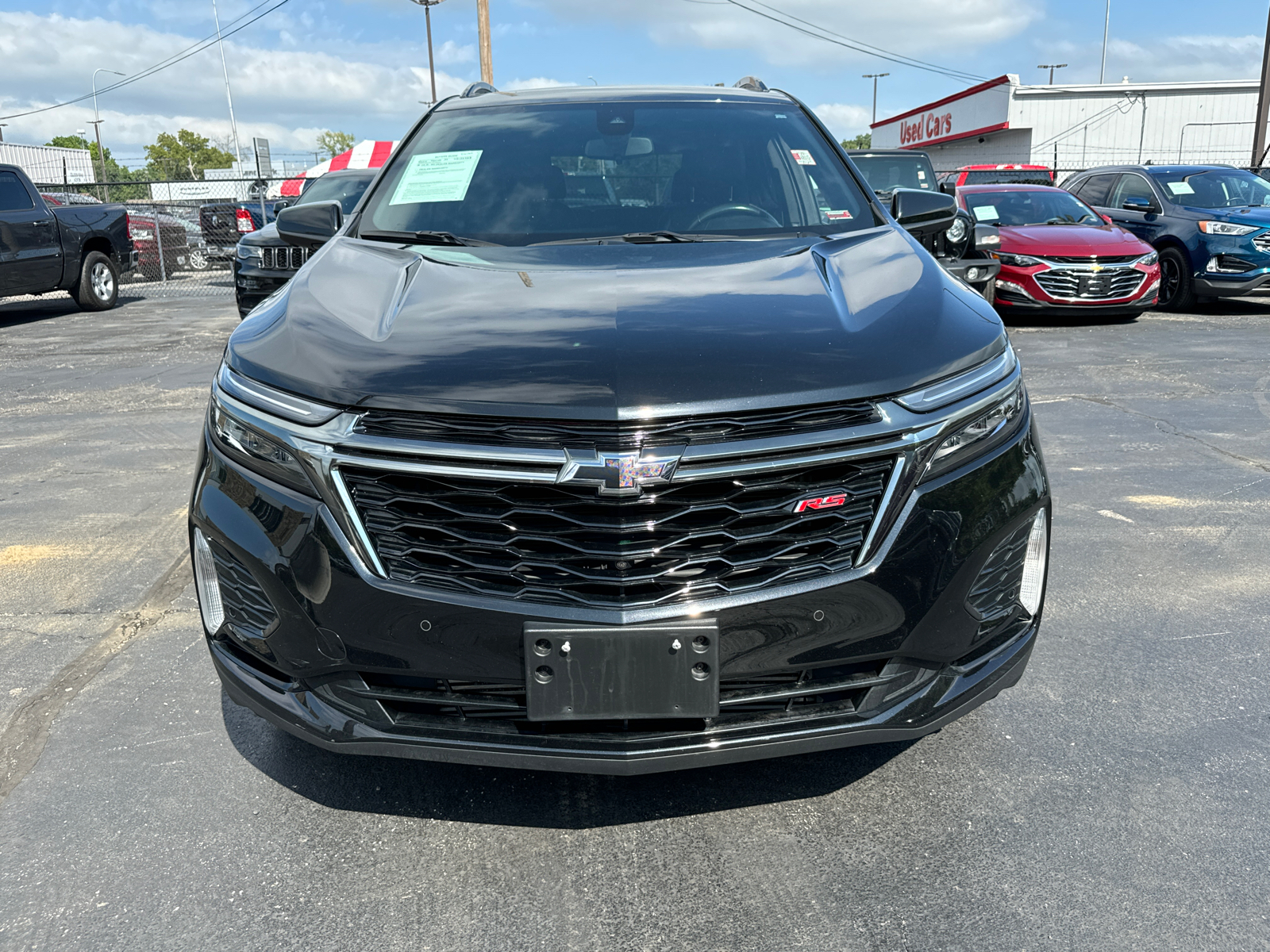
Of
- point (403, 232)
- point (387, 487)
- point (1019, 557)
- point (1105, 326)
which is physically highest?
point (403, 232)

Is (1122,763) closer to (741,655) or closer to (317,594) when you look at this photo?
(741,655)

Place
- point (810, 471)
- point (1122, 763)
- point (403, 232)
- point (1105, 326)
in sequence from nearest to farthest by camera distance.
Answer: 1. point (810, 471)
2. point (1122, 763)
3. point (403, 232)
4. point (1105, 326)

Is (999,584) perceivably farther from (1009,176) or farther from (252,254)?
(1009,176)

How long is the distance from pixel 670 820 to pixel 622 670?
64 cm

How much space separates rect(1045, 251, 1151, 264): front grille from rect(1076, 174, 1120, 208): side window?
282 centimetres

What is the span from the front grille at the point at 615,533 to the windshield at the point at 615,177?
123 cm

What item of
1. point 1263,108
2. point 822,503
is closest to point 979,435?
point 822,503

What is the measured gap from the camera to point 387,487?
2.00m

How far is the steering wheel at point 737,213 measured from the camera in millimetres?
3125

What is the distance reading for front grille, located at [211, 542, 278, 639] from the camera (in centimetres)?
217

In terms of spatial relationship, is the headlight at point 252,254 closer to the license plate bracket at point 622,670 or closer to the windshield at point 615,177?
the windshield at point 615,177

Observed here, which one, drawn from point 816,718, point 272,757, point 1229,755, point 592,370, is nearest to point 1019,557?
point 816,718

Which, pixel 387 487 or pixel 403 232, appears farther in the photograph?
pixel 403 232

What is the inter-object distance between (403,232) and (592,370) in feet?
4.52
